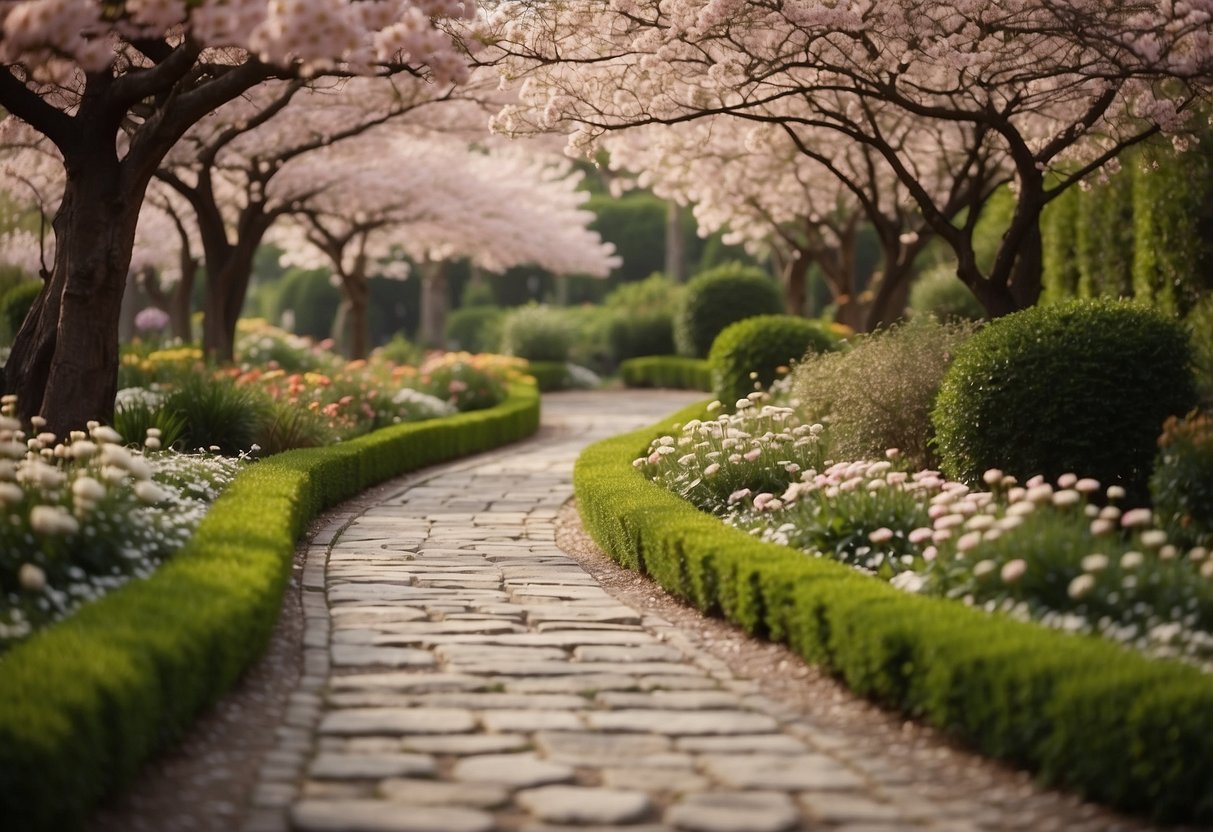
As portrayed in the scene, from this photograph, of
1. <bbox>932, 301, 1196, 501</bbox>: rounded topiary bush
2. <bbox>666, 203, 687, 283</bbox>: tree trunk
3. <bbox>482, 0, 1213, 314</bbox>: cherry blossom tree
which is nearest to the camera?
<bbox>932, 301, 1196, 501</bbox>: rounded topiary bush

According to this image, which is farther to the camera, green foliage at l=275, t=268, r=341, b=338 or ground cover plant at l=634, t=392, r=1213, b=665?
green foliage at l=275, t=268, r=341, b=338

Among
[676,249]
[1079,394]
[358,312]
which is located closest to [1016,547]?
[1079,394]

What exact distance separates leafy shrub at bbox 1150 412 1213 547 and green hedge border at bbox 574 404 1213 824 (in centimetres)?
162

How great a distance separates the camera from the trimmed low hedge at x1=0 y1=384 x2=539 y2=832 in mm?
4090

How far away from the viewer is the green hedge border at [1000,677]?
4.51m

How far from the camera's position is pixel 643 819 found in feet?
14.9

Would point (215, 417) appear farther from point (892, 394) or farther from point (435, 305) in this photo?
point (435, 305)

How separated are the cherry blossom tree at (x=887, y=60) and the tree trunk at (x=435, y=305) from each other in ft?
79.2

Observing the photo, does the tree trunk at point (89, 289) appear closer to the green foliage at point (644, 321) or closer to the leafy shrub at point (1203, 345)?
the leafy shrub at point (1203, 345)

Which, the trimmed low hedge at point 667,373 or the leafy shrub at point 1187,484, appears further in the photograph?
the trimmed low hedge at point 667,373

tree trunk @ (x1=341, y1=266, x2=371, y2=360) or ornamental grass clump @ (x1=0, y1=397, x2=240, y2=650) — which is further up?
tree trunk @ (x1=341, y1=266, x2=371, y2=360)

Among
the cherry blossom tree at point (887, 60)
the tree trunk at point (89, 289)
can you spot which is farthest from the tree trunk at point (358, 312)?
the tree trunk at point (89, 289)

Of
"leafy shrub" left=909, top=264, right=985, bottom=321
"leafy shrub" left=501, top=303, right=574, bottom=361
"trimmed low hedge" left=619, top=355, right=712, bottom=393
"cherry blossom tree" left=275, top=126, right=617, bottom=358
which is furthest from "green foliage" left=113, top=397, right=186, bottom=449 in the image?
"leafy shrub" left=501, top=303, right=574, bottom=361

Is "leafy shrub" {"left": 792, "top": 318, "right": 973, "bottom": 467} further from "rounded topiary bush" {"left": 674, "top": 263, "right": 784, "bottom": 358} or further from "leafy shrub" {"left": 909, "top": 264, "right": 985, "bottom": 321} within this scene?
"rounded topiary bush" {"left": 674, "top": 263, "right": 784, "bottom": 358}
